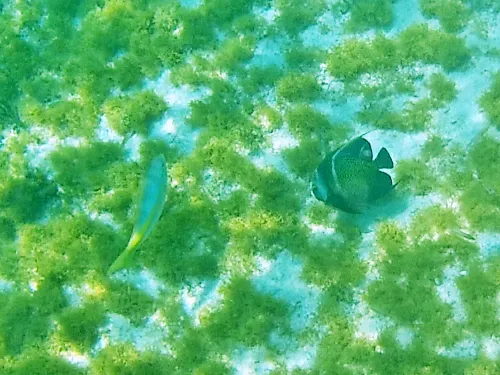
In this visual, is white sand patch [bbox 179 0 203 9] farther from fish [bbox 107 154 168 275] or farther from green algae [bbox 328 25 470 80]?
fish [bbox 107 154 168 275]

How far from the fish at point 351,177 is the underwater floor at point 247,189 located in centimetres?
32

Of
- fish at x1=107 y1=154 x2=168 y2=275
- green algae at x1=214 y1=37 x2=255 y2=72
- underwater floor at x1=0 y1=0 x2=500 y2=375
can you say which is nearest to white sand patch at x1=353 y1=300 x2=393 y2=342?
underwater floor at x1=0 y1=0 x2=500 y2=375

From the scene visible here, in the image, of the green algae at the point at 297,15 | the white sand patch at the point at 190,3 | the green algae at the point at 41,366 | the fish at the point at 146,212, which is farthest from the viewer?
the white sand patch at the point at 190,3

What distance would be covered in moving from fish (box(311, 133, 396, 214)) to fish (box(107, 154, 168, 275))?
1461mm

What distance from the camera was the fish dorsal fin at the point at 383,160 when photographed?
4.97 m

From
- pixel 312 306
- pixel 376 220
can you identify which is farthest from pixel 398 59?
pixel 312 306

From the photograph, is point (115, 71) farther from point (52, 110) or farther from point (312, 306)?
point (312, 306)

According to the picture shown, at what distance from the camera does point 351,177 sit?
4891 millimetres

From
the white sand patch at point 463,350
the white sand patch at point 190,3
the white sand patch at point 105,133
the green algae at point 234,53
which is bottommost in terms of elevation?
the white sand patch at point 463,350

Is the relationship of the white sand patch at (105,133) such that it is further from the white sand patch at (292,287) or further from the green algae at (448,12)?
the green algae at (448,12)

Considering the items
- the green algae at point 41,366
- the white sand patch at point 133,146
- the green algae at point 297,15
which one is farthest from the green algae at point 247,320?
the green algae at point 297,15

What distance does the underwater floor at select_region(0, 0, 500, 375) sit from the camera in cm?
479

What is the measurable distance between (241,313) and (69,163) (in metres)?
2.38

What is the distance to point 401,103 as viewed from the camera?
19.3 feet
